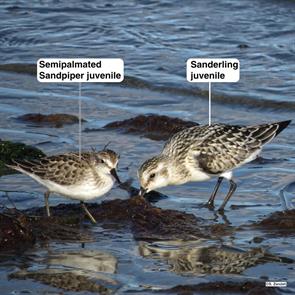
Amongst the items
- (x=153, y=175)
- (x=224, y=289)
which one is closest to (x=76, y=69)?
(x=153, y=175)

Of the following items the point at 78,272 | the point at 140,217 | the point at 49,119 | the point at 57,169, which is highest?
the point at 57,169

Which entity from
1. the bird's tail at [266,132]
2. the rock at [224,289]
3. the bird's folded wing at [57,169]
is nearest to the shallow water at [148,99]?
the rock at [224,289]

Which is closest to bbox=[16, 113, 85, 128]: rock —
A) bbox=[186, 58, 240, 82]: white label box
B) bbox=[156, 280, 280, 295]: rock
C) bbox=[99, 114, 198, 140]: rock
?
bbox=[99, 114, 198, 140]: rock

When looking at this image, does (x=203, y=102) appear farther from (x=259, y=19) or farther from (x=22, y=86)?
(x=259, y=19)

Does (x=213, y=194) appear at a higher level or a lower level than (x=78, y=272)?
lower

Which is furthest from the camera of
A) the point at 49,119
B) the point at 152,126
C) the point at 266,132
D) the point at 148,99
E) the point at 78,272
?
the point at 148,99

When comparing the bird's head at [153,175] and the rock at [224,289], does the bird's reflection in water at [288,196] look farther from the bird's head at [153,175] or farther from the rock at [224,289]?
the rock at [224,289]

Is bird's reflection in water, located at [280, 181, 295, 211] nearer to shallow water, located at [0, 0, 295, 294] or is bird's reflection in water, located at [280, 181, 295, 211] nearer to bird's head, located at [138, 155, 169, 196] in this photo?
shallow water, located at [0, 0, 295, 294]

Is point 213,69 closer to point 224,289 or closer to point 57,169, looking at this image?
point 57,169
